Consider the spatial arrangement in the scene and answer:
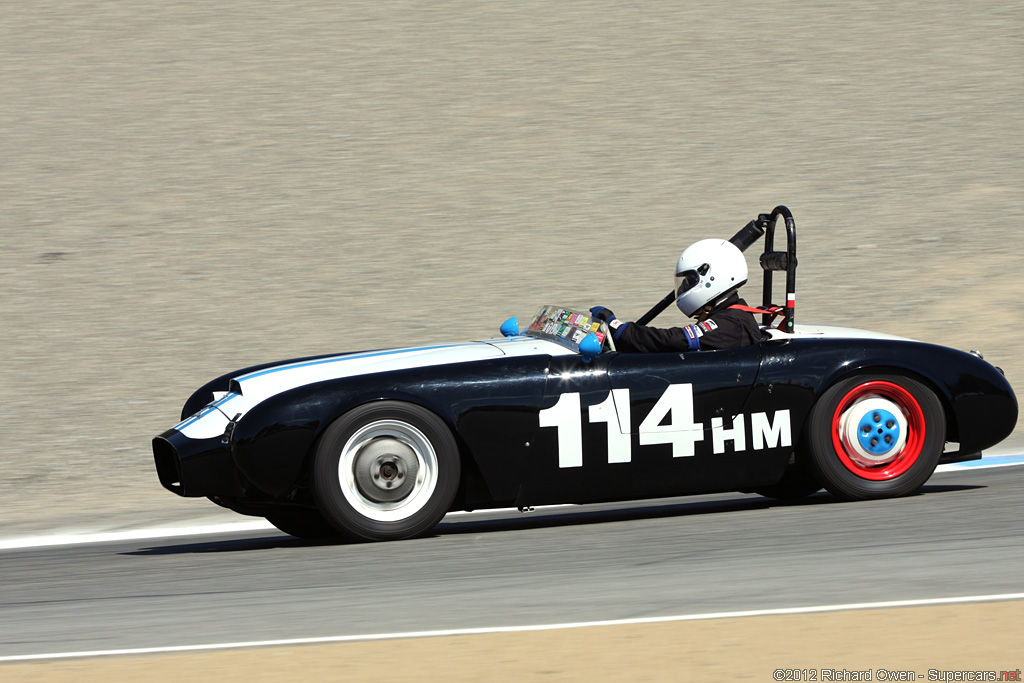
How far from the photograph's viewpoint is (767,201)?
18609 mm

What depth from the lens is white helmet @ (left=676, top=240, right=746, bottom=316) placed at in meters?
7.84

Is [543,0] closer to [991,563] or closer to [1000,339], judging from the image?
[1000,339]

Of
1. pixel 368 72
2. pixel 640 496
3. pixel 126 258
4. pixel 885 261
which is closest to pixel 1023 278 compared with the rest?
pixel 885 261

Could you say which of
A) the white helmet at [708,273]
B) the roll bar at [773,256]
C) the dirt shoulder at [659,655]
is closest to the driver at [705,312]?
the white helmet at [708,273]

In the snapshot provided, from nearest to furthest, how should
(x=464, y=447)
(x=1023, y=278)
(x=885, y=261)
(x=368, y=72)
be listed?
(x=464, y=447) < (x=1023, y=278) < (x=885, y=261) < (x=368, y=72)

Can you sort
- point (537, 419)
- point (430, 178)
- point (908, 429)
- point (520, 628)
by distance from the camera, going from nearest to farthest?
point (520, 628) → point (537, 419) → point (908, 429) → point (430, 178)

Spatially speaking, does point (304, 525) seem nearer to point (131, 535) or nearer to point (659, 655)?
point (131, 535)

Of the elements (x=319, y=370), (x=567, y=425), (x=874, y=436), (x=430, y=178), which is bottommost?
(x=874, y=436)

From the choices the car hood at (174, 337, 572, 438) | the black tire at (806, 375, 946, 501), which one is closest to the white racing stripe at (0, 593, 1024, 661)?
the car hood at (174, 337, 572, 438)

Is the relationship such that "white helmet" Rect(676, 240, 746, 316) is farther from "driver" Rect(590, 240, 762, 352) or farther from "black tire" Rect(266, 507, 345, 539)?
"black tire" Rect(266, 507, 345, 539)

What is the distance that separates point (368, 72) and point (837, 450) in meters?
17.8

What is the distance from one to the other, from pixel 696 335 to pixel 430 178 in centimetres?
1299

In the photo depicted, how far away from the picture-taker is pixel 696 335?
7.48 metres

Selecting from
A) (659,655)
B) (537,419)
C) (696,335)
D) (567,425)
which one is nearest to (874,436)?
(696,335)
